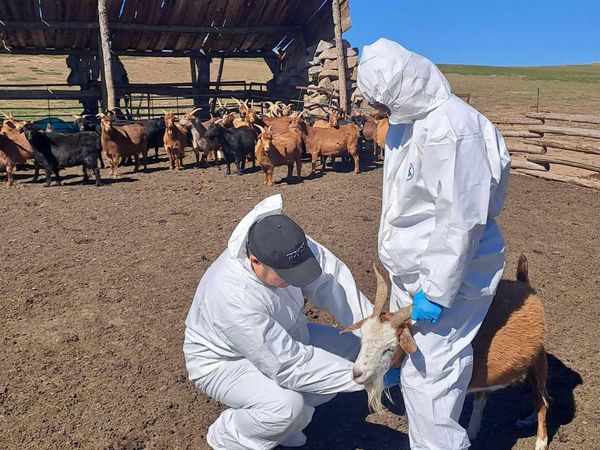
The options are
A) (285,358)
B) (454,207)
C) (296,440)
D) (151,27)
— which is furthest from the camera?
(151,27)

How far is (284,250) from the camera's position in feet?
10.2

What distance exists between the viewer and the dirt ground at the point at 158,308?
13.3 ft

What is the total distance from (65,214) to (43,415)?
5489 millimetres

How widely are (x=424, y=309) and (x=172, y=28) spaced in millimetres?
16436

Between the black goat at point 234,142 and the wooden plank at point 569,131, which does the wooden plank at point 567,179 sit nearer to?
the wooden plank at point 569,131

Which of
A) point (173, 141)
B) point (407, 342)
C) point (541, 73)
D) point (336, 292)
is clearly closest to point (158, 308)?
point (336, 292)

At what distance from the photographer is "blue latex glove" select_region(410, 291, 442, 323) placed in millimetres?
3027

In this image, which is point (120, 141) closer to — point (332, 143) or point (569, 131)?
point (332, 143)

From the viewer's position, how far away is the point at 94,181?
11.8 m

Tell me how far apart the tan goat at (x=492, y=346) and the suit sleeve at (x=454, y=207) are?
32 centimetres

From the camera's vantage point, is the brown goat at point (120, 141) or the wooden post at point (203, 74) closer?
the brown goat at point (120, 141)

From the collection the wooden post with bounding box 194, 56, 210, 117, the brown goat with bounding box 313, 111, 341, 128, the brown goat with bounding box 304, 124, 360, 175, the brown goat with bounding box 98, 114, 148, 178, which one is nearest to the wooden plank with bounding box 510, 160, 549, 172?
the brown goat with bounding box 304, 124, 360, 175

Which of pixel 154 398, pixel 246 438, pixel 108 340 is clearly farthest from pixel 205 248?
pixel 246 438

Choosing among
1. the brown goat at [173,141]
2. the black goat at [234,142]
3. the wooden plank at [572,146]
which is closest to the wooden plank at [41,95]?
the brown goat at [173,141]
